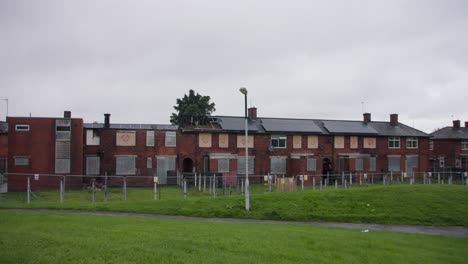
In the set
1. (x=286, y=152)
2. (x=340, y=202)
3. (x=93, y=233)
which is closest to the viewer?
(x=93, y=233)

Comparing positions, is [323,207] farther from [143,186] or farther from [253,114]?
[253,114]

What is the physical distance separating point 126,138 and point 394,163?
108 ft

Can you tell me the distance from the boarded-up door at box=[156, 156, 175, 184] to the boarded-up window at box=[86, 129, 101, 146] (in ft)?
20.7

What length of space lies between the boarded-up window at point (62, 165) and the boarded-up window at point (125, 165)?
5.26 m

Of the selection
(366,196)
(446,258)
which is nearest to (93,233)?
(446,258)

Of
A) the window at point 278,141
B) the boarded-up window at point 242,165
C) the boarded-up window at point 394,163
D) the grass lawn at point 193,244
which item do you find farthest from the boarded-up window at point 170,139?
the grass lawn at point 193,244

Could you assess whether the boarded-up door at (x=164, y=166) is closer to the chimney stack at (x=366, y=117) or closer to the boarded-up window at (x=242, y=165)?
the boarded-up window at (x=242, y=165)

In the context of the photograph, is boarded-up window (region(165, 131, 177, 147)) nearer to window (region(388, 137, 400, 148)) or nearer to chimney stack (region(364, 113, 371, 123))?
chimney stack (region(364, 113, 371, 123))

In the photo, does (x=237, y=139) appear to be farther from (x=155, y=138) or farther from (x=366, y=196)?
(x=366, y=196)

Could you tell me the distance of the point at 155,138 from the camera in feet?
143

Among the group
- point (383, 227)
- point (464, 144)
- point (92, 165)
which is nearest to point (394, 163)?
point (464, 144)

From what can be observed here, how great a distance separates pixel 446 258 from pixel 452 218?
32.3 ft

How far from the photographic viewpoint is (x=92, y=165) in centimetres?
4197

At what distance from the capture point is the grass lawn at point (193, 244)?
10.3 metres
